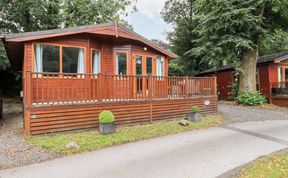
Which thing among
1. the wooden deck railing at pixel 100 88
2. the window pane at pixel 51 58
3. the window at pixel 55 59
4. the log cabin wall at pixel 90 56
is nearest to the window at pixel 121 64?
the log cabin wall at pixel 90 56

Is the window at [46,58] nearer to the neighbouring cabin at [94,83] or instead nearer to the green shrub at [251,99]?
the neighbouring cabin at [94,83]

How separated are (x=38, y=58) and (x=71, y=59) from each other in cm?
134

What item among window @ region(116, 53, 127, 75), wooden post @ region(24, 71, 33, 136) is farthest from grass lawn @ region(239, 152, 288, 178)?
window @ region(116, 53, 127, 75)

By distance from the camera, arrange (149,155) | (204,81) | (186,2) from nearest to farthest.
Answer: (149,155), (204,81), (186,2)

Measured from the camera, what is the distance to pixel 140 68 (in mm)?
13680

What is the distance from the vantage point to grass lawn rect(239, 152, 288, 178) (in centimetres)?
535

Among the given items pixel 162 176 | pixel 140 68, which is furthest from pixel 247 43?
pixel 162 176

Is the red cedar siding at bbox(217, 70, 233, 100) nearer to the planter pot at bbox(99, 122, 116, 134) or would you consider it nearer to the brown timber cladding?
the brown timber cladding

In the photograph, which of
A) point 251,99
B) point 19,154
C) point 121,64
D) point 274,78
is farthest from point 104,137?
point 274,78

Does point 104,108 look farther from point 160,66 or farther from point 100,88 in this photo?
point 160,66

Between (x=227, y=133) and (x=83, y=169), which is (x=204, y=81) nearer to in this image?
(x=227, y=133)

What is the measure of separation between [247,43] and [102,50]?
9925mm

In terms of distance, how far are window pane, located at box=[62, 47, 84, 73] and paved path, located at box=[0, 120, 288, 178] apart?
4818mm

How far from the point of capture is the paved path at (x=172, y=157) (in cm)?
548
